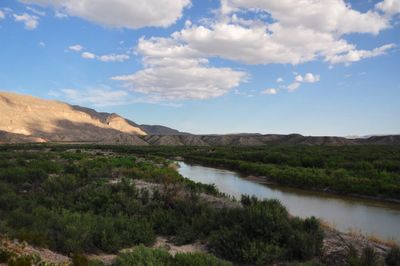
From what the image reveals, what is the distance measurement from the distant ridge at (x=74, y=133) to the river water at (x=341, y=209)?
287 feet

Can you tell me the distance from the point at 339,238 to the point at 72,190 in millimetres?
12193

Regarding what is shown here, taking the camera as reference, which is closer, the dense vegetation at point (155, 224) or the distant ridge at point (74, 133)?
the dense vegetation at point (155, 224)

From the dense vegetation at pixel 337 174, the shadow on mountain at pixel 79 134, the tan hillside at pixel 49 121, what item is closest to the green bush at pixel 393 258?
the dense vegetation at pixel 337 174

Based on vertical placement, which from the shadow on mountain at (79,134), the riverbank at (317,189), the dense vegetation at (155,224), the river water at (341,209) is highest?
the shadow on mountain at (79,134)

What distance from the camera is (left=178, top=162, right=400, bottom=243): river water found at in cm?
1773

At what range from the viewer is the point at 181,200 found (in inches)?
616

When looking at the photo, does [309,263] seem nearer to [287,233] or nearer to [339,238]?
[287,233]

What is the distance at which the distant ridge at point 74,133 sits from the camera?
121 meters

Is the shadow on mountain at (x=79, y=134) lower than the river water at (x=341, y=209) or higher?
higher

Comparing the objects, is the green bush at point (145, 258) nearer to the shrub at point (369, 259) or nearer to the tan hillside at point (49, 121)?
the shrub at point (369, 259)

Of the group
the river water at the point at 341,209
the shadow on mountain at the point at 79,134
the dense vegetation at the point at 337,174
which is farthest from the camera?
the shadow on mountain at the point at 79,134

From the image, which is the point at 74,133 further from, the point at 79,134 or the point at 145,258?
the point at 145,258

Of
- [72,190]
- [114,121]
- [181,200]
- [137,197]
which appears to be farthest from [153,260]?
[114,121]

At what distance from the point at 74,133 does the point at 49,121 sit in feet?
34.3
